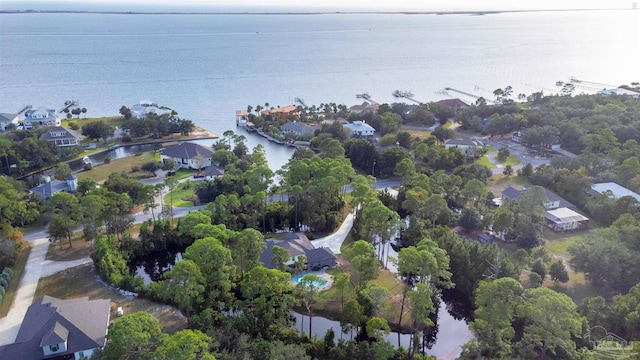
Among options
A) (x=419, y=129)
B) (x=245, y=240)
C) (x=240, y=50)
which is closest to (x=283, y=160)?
(x=419, y=129)

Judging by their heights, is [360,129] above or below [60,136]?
below

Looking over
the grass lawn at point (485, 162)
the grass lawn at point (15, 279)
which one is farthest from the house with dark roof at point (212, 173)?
A: the grass lawn at point (485, 162)

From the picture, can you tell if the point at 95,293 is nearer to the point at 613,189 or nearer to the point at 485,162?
the point at 485,162

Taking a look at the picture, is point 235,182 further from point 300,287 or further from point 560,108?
point 560,108

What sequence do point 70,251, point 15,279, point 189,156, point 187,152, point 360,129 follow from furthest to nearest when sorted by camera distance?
point 360,129, point 187,152, point 189,156, point 70,251, point 15,279

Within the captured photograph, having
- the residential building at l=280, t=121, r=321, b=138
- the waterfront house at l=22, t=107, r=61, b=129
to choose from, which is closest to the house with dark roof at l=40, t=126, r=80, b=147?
the waterfront house at l=22, t=107, r=61, b=129

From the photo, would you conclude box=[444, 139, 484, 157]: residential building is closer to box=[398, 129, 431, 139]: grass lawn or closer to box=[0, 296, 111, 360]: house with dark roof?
box=[398, 129, 431, 139]: grass lawn

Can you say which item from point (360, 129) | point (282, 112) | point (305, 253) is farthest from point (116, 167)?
point (360, 129)

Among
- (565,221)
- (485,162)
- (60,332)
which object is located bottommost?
(485,162)
